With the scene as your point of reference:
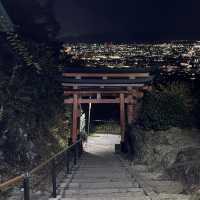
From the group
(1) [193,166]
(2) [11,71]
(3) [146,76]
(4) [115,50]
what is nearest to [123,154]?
(3) [146,76]

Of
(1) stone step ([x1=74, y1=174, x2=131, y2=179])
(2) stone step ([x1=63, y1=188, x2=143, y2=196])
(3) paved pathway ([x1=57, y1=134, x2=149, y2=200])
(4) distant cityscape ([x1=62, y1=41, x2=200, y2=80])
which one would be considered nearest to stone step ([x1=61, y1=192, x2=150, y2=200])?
(3) paved pathway ([x1=57, y1=134, x2=149, y2=200])

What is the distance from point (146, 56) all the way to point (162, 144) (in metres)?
4.75

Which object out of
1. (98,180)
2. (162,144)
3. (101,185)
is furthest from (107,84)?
(101,185)

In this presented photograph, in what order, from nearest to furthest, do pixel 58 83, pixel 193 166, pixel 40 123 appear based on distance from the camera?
pixel 193 166, pixel 40 123, pixel 58 83

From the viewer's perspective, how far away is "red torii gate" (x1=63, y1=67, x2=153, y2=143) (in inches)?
702

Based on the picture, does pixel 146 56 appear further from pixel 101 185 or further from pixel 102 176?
pixel 101 185

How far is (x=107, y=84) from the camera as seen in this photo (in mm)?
18000

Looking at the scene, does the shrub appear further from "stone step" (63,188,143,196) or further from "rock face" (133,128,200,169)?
"stone step" (63,188,143,196)

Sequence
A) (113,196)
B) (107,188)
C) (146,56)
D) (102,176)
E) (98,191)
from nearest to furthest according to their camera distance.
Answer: (113,196), (98,191), (107,188), (102,176), (146,56)

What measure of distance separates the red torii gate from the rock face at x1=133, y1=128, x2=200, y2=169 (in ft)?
12.7

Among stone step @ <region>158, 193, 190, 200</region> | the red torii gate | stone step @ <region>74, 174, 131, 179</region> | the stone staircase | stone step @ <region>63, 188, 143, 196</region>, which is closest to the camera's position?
stone step @ <region>158, 193, 190, 200</region>

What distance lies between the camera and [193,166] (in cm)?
790

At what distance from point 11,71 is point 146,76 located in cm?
870

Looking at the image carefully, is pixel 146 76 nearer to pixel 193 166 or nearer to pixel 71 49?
pixel 71 49
